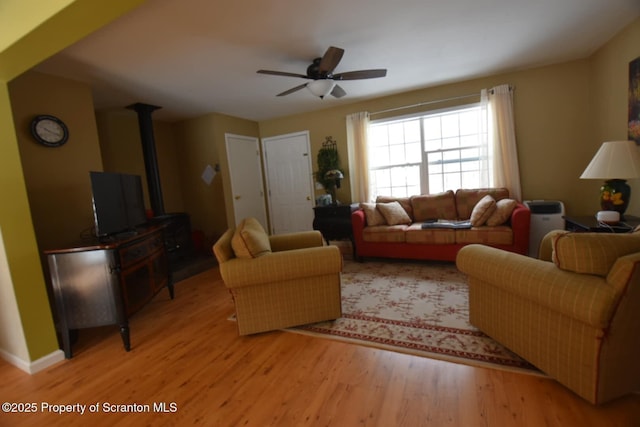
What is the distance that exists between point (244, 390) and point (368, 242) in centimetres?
252

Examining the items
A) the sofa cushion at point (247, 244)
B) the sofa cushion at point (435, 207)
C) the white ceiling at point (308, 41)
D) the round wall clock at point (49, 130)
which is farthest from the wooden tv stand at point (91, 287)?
the sofa cushion at point (435, 207)

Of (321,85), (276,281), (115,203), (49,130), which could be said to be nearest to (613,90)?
(321,85)

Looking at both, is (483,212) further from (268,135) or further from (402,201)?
(268,135)

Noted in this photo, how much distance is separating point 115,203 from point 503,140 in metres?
4.58

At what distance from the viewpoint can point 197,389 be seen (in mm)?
1682

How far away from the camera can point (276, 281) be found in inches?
84.3

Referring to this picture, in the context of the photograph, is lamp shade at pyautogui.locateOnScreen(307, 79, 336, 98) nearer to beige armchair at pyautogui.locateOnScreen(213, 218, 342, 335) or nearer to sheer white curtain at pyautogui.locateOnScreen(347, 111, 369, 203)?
beige armchair at pyautogui.locateOnScreen(213, 218, 342, 335)

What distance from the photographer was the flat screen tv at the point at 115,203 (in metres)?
2.33

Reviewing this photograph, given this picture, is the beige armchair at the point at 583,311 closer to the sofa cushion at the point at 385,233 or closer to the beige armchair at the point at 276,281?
the beige armchair at the point at 276,281

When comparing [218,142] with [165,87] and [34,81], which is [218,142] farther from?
[34,81]

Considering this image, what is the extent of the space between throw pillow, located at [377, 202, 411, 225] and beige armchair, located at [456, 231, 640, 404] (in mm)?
2175

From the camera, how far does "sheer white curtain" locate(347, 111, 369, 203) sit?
4.56 m

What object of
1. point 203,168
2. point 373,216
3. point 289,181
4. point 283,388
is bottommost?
point 283,388

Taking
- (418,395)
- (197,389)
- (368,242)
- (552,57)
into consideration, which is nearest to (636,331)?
(418,395)
